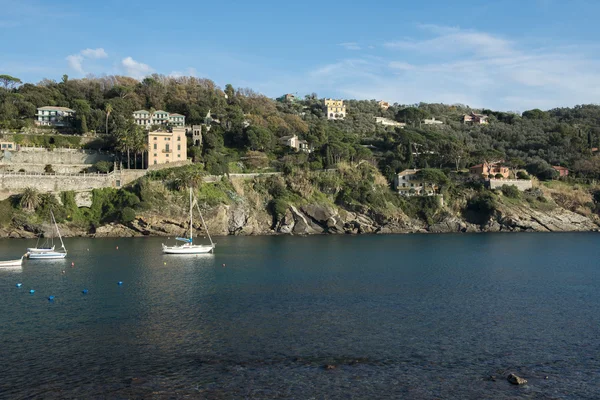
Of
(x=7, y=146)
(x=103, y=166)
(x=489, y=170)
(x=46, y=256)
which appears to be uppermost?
(x=7, y=146)

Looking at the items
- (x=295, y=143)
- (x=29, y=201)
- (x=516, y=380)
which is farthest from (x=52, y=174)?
(x=516, y=380)

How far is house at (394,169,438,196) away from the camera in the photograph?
339 feet

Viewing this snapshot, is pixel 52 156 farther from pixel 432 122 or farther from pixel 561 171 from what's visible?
pixel 432 122

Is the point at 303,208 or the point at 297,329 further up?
the point at 303,208

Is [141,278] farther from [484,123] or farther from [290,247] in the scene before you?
[484,123]

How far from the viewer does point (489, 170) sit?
111m

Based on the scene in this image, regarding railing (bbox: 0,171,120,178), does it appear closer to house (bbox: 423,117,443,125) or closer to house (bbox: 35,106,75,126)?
house (bbox: 35,106,75,126)

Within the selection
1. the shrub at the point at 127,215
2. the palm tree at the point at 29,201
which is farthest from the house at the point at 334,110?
the palm tree at the point at 29,201

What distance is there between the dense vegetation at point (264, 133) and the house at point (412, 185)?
10.4ft

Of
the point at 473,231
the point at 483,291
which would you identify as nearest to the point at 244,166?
the point at 473,231

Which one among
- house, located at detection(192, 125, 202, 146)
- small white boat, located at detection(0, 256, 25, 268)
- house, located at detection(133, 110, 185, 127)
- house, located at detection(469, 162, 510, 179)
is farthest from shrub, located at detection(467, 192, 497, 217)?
small white boat, located at detection(0, 256, 25, 268)

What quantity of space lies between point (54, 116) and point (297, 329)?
101626 millimetres

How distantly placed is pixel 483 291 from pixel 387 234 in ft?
166

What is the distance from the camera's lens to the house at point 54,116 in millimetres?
110688
